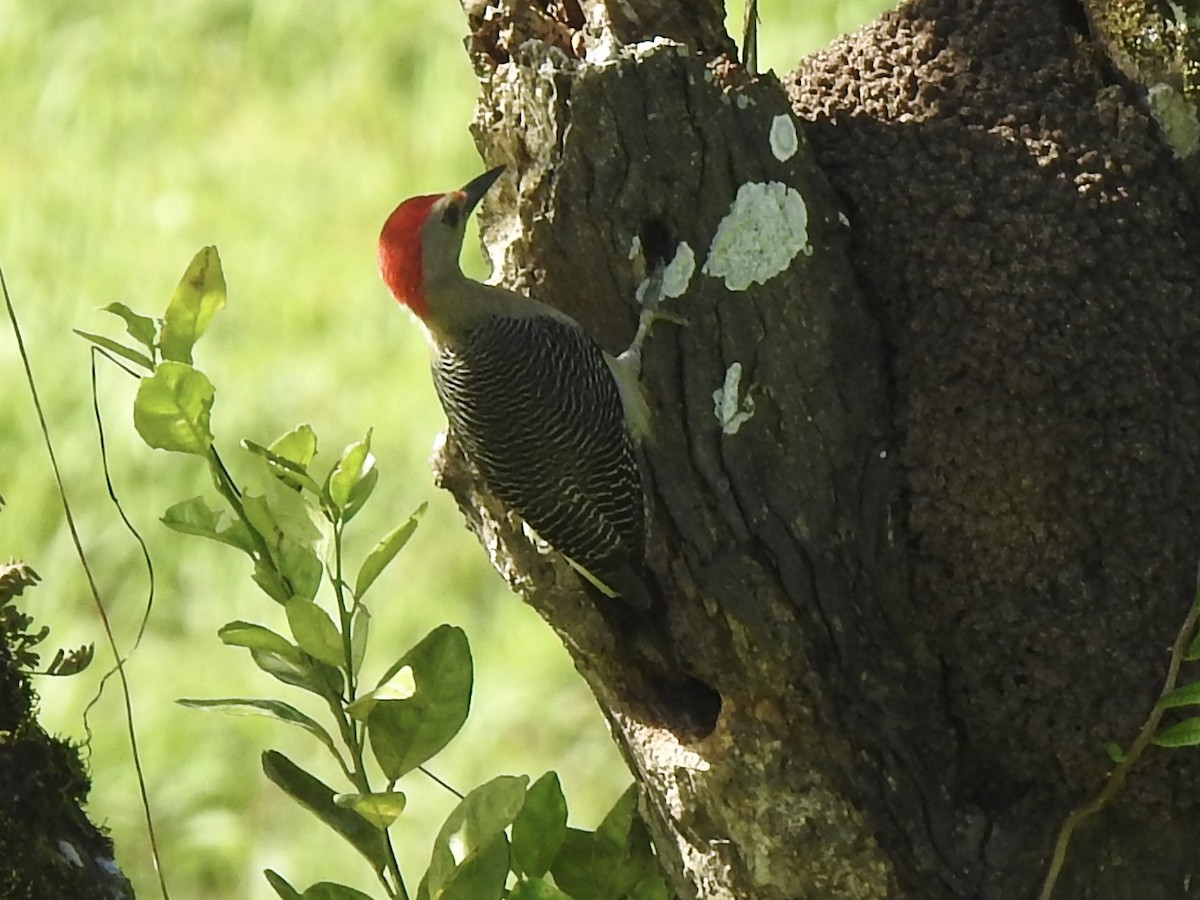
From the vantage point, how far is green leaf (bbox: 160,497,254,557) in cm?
220

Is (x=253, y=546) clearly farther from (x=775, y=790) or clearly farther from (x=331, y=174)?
(x=331, y=174)

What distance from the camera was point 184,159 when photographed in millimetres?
6512

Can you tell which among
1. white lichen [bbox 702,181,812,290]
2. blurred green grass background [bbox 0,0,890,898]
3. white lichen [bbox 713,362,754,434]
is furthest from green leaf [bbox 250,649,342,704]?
blurred green grass background [bbox 0,0,890,898]

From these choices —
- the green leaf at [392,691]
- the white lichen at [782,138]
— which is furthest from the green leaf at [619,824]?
the white lichen at [782,138]

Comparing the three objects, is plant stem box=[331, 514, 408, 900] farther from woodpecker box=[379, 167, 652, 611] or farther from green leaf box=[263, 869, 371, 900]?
woodpecker box=[379, 167, 652, 611]

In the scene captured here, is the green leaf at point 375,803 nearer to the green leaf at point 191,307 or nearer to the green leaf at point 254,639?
the green leaf at point 254,639

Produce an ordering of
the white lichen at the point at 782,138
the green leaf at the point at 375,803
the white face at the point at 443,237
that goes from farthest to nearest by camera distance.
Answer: the white face at the point at 443,237 < the white lichen at the point at 782,138 < the green leaf at the point at 375,803

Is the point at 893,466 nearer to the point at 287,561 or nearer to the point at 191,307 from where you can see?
the point at 287,561

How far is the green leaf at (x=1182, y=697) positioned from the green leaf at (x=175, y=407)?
4.28ft

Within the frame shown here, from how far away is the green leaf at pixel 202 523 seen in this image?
2199 millimetres

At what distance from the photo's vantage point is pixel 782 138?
2.67 m

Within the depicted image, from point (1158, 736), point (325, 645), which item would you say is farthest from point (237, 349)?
point (1158, 736)

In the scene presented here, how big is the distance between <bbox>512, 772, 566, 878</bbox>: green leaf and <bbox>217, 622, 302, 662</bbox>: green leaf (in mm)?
434

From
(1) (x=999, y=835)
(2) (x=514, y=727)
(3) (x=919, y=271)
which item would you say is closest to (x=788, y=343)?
(3) (x=919, y=271)
